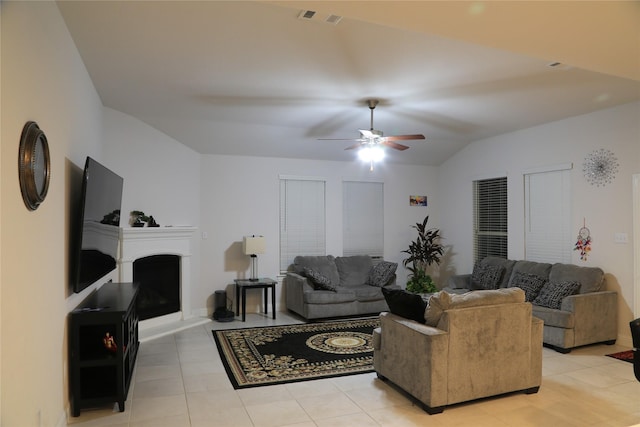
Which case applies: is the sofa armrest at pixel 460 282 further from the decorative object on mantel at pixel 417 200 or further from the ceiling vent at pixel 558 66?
the ceiling vent at pixel 558 66

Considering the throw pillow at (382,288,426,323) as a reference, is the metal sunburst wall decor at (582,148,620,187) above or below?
above

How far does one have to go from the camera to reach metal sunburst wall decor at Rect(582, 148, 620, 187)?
17.6 ft

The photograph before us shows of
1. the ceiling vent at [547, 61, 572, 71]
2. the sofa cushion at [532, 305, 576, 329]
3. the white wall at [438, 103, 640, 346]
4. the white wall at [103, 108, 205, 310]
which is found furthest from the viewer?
the white wall at [103, 108, 205, 310]

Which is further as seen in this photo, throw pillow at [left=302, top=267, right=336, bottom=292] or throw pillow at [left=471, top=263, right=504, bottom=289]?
throw pillow at [left=302, top=267, right=336, bottom=292]

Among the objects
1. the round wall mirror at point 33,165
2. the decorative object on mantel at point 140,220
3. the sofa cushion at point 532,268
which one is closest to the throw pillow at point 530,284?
the sofa cushion at point 532,268

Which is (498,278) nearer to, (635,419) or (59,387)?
(635,419)

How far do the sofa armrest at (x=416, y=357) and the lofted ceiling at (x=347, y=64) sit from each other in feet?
7.13

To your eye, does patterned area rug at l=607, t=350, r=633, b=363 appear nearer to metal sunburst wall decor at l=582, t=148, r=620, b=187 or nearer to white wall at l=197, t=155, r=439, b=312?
metal sunburst wall decor at l=582, t=148, r=620, b=187

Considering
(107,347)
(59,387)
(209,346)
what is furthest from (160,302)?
(59,387)

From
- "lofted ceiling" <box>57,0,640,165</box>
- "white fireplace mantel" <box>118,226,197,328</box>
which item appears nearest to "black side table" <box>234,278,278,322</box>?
"white fireplace mantel" <box>118,226,197,328</box>

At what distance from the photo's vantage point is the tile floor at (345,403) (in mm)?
3285

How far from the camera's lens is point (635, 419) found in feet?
10.7

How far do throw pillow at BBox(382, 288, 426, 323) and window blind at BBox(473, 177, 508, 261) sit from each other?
385 centimetres

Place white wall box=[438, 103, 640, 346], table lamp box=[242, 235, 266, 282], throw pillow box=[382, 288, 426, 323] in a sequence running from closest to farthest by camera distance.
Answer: throw pillow box=[382, 288, 426, 323] → white wall box=[438, 103, 640, 346] → table lamp box=[242, 235, 266, 282]
